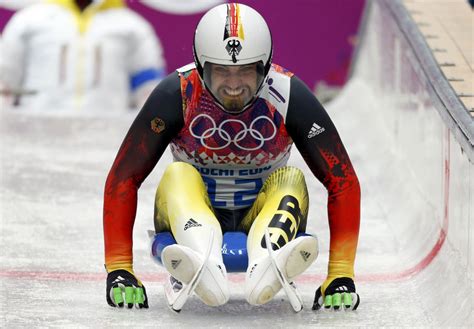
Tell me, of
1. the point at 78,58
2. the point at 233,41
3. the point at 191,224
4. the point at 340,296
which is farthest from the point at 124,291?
the point at 78,58

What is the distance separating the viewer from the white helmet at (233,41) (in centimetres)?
589

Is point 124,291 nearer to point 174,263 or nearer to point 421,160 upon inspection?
point 174,263

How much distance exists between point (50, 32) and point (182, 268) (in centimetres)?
670

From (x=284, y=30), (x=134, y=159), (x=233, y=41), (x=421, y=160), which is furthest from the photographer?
(x=284, y=30)

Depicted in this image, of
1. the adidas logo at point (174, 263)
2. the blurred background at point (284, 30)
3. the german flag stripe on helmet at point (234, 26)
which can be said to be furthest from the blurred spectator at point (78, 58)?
the adidas logo at point (174, 263)

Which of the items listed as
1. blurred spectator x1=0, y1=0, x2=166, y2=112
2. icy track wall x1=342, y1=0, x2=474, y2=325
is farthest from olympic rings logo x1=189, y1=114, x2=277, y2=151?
blurred spectator x1=0, y1=0, x2=166, y2=112

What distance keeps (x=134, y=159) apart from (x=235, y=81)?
53 cm

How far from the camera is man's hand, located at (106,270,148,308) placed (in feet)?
20.1

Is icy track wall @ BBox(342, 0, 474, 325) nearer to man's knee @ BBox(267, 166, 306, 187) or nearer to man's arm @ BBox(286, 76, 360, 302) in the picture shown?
man's arm @ BBox(286, 76, 360, 302)

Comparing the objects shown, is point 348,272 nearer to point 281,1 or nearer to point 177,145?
point 177,145

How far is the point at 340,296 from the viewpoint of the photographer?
6.13m

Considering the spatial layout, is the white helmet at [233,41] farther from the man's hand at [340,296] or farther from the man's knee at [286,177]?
the man's hand at [340,296]

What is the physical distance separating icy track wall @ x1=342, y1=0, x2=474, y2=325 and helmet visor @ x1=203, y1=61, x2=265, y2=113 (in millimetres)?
855

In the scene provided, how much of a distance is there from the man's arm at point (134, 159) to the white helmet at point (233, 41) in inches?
7.2
